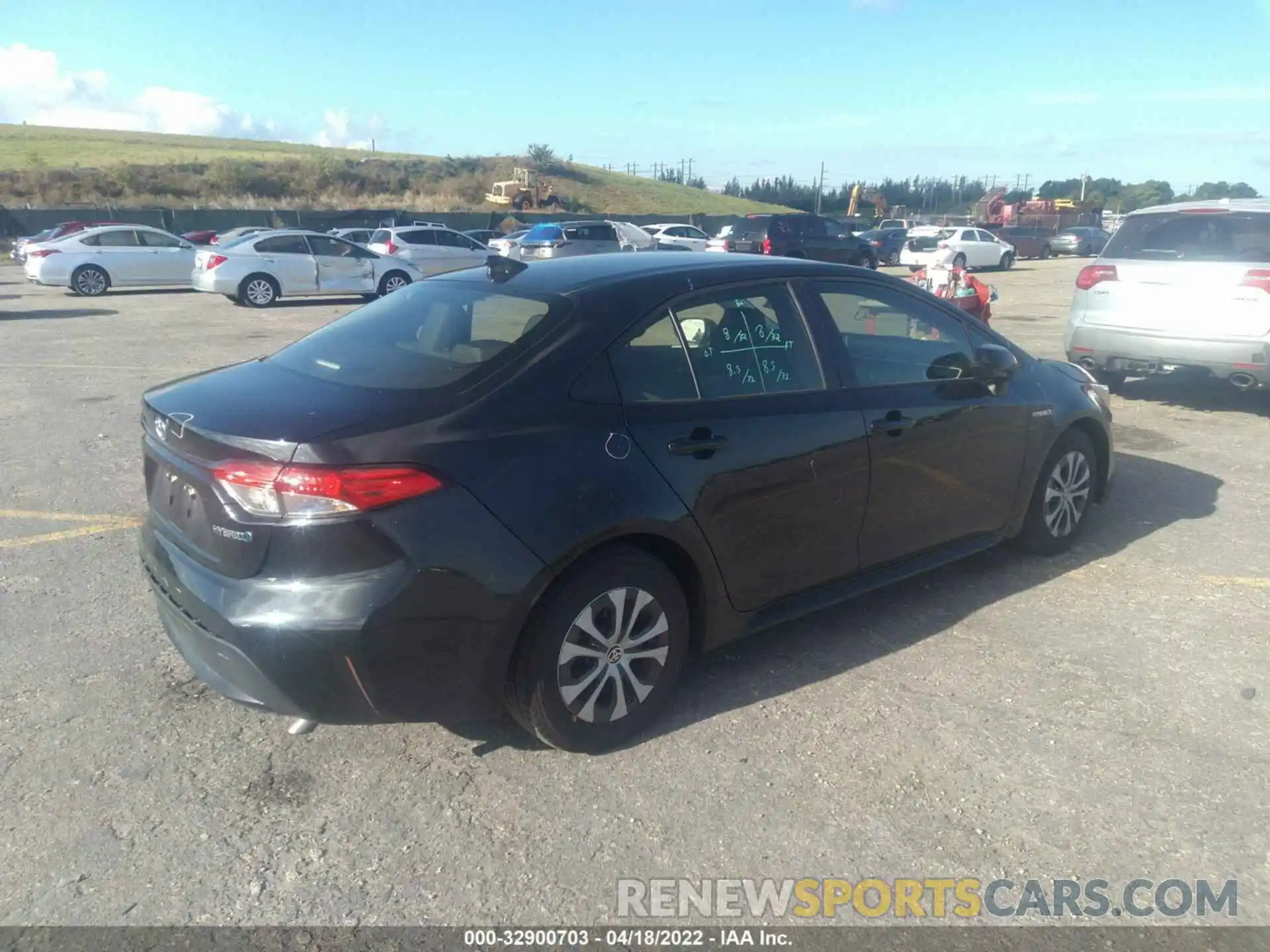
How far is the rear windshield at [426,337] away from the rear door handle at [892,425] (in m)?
1.45

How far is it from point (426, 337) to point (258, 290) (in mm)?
17584

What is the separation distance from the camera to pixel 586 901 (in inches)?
109

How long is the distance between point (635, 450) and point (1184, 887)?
82.5 inches

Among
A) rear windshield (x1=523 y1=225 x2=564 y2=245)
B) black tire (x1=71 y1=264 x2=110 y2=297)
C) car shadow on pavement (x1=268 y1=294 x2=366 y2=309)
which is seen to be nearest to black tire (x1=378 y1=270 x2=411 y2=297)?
car shadow on pavement (x1=268 y1=294 x2=366 y2=309)

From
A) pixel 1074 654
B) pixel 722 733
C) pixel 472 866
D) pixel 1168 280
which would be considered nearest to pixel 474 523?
pixel 472 866

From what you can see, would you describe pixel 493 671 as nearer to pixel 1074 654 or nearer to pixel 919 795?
pixel 919 795

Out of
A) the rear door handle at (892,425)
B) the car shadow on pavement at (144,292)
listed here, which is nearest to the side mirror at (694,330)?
the rear door handle at (892,425)

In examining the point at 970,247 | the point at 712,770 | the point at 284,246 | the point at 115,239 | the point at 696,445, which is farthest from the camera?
the point at 970,247

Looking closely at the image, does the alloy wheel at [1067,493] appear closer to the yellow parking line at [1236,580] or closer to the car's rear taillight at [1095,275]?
the yellow parking line at [1236,580]

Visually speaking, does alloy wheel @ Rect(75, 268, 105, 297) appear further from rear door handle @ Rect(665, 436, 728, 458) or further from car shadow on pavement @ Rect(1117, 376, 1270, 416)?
rear door handle @ Rect(665, 436, 728, 458)

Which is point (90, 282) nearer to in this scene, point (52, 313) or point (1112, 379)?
point (52, 313)

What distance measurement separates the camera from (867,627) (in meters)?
4.48

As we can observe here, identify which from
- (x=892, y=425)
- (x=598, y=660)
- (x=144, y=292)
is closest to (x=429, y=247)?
(x=144, y=292)

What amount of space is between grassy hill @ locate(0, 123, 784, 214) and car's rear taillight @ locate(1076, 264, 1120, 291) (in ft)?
181
